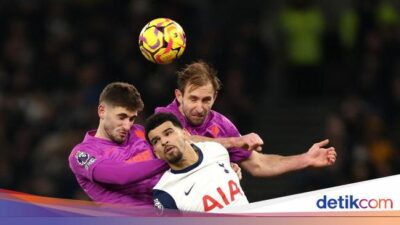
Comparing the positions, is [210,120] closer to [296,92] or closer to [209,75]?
[209,75]

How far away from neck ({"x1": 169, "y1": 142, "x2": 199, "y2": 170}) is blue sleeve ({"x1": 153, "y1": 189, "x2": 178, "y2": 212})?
0.22 metres

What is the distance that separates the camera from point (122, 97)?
10.2m

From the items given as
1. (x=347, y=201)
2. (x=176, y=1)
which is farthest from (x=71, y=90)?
(x=347, y=201)

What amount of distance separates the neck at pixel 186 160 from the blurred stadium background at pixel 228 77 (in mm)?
6000

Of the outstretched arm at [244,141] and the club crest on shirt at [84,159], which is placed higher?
the outstretched arm at [244,141]

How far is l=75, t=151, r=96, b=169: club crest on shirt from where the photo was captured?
993 cm

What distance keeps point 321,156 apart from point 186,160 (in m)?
1.15

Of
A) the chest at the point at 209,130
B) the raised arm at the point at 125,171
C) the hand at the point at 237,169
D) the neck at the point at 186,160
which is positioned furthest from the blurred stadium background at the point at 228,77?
the neck at the point at 186,160

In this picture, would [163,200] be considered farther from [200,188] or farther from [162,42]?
[162,42]

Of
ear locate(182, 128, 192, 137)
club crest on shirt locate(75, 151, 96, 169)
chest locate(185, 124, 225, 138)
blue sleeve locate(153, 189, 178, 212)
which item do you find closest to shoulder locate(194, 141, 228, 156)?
ear locate(182, 128, 192, 137)

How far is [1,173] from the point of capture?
53.7 ft

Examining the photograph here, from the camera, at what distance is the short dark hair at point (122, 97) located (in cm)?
1014

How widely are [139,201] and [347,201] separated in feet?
6.02

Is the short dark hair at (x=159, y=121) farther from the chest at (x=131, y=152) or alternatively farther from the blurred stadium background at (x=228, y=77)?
the blurred stadium background at (x=228, y=77)
